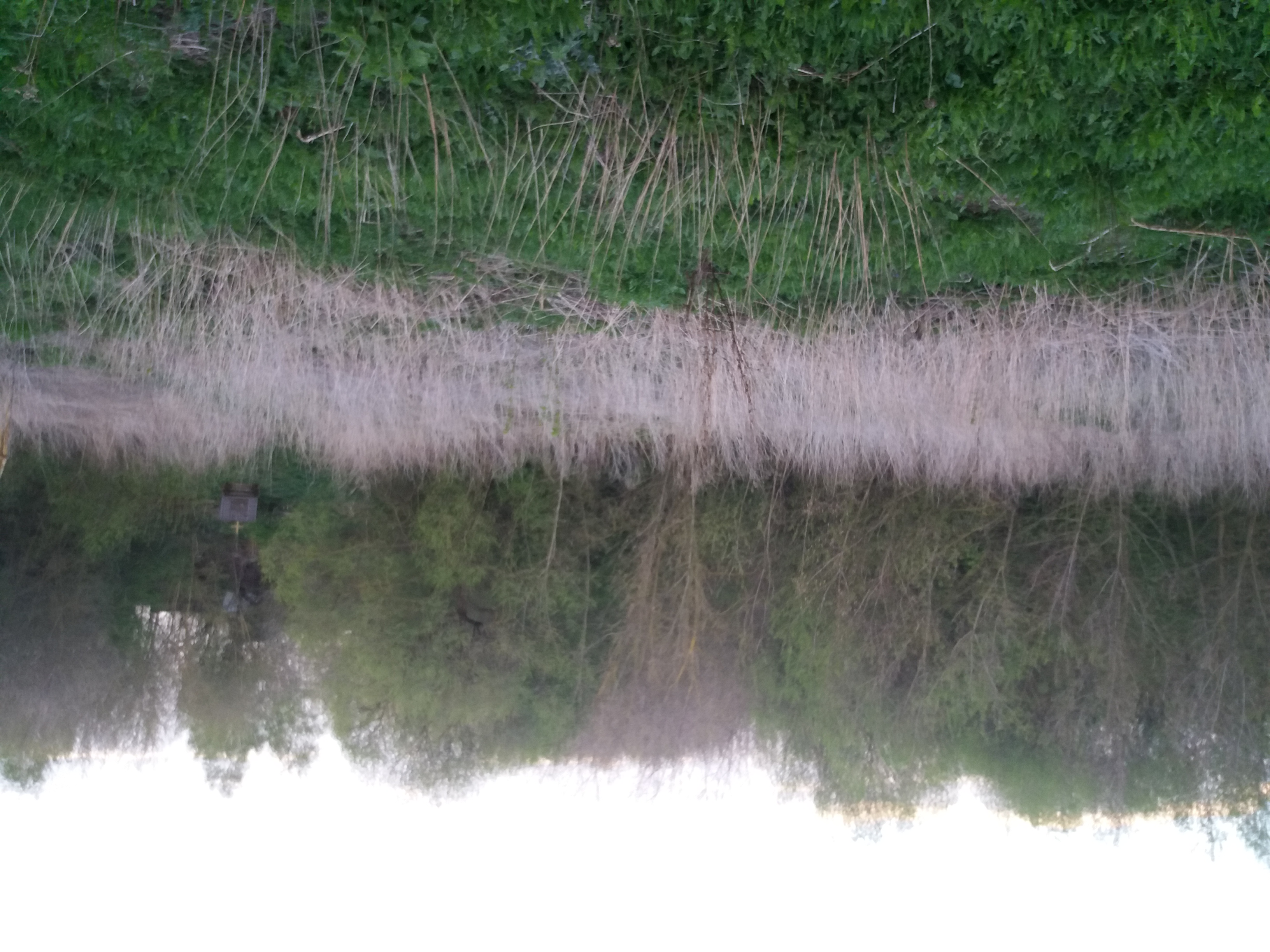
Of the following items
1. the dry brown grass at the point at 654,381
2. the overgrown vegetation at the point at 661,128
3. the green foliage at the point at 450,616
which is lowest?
the green foliage at the point at 450,616

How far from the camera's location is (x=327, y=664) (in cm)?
634

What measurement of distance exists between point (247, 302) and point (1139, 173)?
3.75 meters

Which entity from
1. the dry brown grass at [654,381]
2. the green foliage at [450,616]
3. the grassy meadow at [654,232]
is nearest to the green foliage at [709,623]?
the green foliage at [450,616]

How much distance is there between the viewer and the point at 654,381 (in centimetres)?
491

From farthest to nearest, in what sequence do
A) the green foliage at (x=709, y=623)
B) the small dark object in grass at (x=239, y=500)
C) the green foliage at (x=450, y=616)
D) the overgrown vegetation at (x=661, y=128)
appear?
the small dark object in grass at (x=239, y=500) → the green foliage at (x=450, y=616) → the green foliage at (x=709, y=623) → the overgrown vegetation at (x=661, y=128)

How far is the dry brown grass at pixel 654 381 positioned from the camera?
14.4ft

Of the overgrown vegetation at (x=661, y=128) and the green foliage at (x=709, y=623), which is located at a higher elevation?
the overgrown vegetation at (x=661, y=128)

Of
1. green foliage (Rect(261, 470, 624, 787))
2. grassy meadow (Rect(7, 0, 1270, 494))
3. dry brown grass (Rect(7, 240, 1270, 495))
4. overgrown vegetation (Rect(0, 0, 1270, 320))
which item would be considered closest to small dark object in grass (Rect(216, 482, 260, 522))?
green foliage (Rect(261, 470, 624, 787))

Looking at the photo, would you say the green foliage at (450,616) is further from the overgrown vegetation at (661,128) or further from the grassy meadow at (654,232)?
the overgrown vegetation at (661,128)

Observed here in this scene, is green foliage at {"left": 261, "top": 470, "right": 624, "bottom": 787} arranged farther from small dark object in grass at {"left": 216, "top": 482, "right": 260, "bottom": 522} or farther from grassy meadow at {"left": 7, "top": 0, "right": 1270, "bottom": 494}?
grassy meadow at {"left": 7, "top": 0, "right": 1270, "bottom": 494}

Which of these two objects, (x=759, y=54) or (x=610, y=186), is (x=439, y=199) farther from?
(x=759, y=54)

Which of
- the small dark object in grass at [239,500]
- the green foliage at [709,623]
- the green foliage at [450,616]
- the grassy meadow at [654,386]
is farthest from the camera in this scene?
the small dark object in grass at [239,500]

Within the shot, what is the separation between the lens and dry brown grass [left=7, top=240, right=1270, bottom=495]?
173 inches

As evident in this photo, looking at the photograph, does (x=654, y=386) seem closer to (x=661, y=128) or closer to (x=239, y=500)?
(x=661, y=128)
